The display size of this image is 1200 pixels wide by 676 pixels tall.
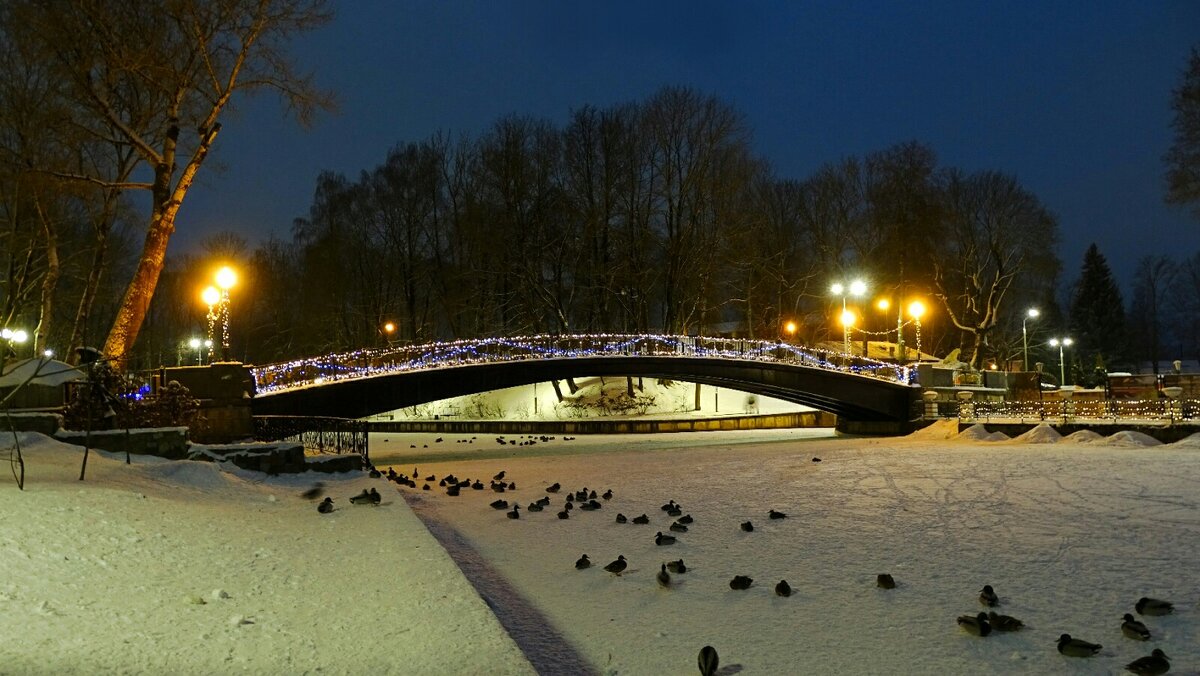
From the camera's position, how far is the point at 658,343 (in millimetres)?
35750

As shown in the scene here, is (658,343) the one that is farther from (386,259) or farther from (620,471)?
(386,259)

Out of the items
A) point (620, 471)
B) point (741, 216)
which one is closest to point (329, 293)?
point (741, 216)

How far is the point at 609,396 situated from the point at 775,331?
46.4 ft

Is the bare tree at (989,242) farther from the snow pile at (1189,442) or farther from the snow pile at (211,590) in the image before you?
the snow pile at (211,590)

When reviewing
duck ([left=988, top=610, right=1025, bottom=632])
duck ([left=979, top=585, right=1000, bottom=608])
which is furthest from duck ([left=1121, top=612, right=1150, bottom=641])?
duck ([left=979, top=585, right=1000, bottom=608])

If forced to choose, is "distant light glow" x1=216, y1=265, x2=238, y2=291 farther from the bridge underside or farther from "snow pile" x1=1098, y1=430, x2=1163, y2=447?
"snow pile" x1=1098, y1=430, x2=1163, y2=447

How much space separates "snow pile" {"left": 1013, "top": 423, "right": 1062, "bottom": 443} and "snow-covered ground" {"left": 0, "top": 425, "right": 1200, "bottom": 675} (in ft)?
27.4

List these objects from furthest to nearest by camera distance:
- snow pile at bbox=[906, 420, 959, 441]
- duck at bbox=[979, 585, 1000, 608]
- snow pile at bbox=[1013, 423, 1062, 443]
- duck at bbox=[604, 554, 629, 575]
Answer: snow pile at bbox=[906, 420, 959, 441]
snow pile at bbox=[1013, 423, 1062, 443]
duck at bbox=[604, 554, 629, 575]
duck at bbox=[979, 585, 1000, 608]

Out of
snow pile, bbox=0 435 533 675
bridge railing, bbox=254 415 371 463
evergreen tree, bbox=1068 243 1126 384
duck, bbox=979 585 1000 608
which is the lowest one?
duck, bbox=979 585 1000 608

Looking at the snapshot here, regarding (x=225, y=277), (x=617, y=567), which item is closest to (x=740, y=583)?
(x=617, y=567)

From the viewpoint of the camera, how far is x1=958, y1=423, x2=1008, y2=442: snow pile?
2523 centimetres

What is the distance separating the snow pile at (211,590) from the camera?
553 centimetres

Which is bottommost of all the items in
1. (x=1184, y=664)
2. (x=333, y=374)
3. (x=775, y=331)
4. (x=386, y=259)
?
(x=1184, y=664)

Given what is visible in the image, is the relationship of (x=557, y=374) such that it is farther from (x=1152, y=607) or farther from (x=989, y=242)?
(x=989, y=242)
